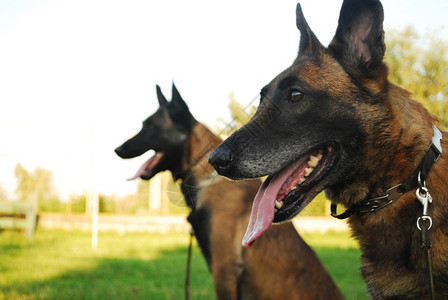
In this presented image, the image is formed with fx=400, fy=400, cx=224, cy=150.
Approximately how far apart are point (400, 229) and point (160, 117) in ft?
10.4

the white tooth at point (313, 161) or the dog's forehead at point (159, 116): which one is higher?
the dog's forehead at point (159, 116)

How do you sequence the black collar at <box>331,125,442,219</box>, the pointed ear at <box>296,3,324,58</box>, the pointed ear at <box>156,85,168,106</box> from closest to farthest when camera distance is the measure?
1. the black collar at <box>331,125,442,219</box>
2. the pointed ear at <box>296,3,324,58</box>
3. the pointed ear at <box>156,85,168,106</box>

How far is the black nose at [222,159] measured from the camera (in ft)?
6.07

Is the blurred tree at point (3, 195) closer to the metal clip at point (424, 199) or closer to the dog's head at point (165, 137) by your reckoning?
the dog's head at point (165, 137)

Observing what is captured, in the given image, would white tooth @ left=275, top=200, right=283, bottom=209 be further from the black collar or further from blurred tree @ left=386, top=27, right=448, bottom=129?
blurred tree @ left=386, top=27, right=448, bottom=129

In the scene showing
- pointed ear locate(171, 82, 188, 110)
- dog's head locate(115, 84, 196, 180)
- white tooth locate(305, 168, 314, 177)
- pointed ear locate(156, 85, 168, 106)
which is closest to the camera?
white tooth locate(305, 168, 314, 177)

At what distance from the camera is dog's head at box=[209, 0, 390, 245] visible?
183 cm

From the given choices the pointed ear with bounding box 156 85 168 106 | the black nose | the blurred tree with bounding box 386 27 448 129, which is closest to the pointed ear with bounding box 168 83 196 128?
the pointed ear with bounding box 156 85 168 106

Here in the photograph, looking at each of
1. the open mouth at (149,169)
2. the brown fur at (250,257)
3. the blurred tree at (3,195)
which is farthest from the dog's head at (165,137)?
the blurred tree at (3,195)

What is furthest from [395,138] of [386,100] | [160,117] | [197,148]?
[160,117]

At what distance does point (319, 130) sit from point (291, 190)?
1.00 ft

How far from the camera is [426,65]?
44.9 ft

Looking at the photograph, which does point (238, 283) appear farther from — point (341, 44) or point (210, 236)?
point (341, 44)

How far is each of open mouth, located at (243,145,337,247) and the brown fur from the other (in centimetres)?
126
